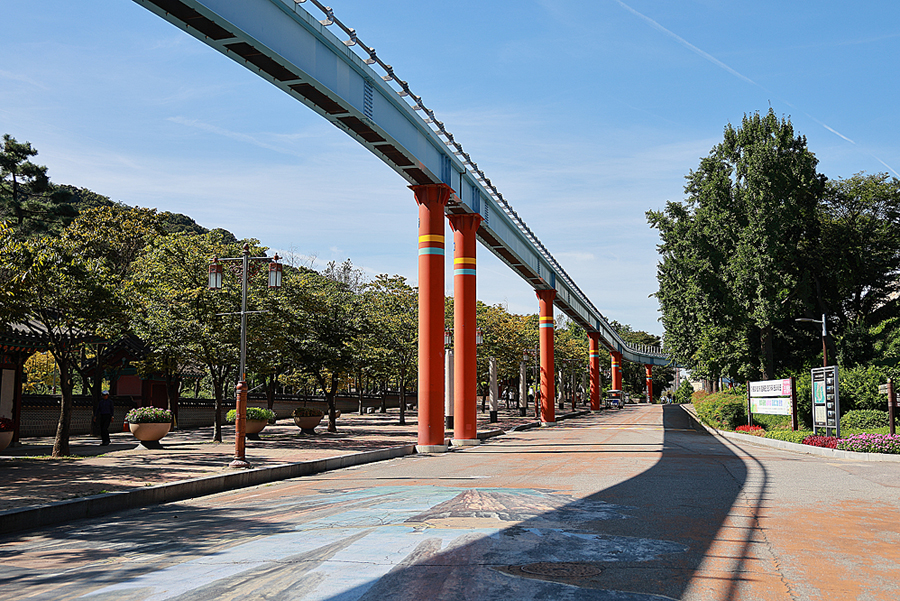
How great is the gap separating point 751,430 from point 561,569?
104ft

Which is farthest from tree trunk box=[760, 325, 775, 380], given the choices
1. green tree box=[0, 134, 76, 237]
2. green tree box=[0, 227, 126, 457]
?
green tree box=[0, 134, 76, 237]

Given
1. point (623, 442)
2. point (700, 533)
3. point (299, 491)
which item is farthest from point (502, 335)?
point (700, 533)

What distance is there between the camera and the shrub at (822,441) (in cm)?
2534

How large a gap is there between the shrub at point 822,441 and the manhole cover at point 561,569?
844 inches

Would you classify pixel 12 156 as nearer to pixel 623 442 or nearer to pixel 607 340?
pixel 623 442

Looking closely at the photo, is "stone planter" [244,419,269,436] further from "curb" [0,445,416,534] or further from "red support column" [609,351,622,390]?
"red support column" [609,351,622,390]

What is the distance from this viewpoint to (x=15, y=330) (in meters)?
23.9

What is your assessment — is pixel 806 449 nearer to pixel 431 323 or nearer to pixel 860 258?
pixel 431 323

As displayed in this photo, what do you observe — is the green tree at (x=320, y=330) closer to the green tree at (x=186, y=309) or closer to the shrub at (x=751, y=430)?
the green tree at (x=186, y=309)

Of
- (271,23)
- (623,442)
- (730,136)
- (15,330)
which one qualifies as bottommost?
(623,442)

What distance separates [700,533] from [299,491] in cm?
815

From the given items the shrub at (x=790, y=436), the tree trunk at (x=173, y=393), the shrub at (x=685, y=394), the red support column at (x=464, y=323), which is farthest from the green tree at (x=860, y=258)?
the shrub at (x=685, y=394)

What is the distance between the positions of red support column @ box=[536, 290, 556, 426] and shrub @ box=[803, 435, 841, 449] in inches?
847

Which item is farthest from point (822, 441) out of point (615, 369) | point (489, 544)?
point (615, 369)
